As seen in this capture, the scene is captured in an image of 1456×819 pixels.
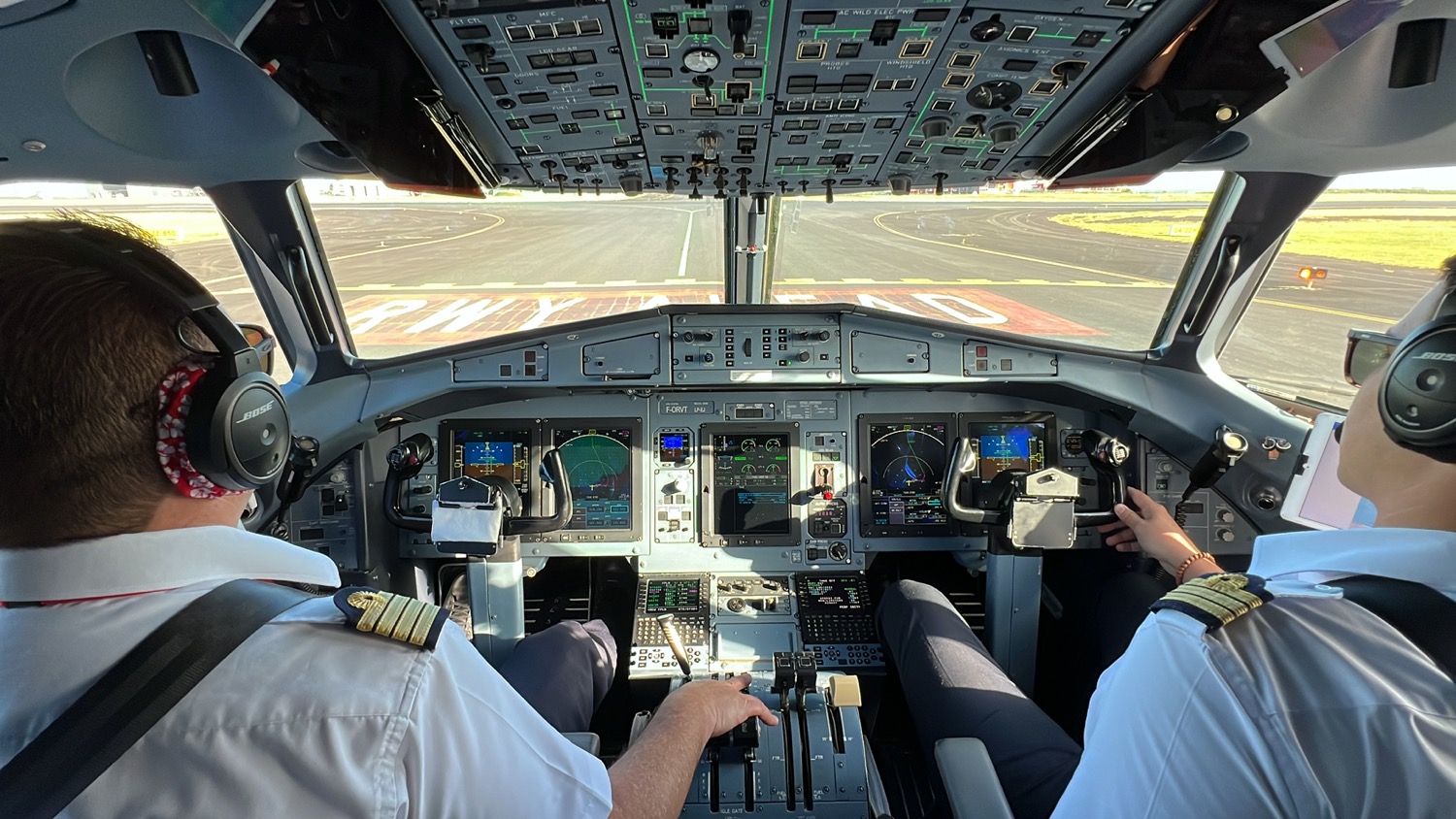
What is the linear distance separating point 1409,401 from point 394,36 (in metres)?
1.81

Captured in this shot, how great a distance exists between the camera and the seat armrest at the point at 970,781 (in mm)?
1483

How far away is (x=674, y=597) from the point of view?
10.8ft

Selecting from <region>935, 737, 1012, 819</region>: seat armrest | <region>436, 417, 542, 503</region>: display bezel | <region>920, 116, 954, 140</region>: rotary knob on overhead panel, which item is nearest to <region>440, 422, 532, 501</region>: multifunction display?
<region>436, 417, 542, 503</region>: display bezel

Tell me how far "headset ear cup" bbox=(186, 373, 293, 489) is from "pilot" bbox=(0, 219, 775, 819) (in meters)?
0.02

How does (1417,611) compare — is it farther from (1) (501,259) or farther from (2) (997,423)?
(1) (501,259)

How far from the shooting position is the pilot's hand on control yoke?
102 inches

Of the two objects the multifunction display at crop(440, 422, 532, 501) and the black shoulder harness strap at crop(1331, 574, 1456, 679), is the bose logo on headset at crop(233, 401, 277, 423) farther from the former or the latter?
the multifunction display at crop(440, 422, 532, 501)

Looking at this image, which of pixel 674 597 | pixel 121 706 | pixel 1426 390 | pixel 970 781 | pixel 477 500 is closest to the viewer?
pixel 121 706

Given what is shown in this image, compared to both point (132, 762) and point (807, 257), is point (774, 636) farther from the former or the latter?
point (132, 762)

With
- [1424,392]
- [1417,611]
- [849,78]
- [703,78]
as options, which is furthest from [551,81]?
[1417,611]

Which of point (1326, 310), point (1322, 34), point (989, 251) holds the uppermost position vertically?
point (1322, 34)

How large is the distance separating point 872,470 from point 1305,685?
8.77 feet

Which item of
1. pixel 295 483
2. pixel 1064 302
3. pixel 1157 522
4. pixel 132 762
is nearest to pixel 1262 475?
pixel 1157 522

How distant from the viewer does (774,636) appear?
10.4 ft
